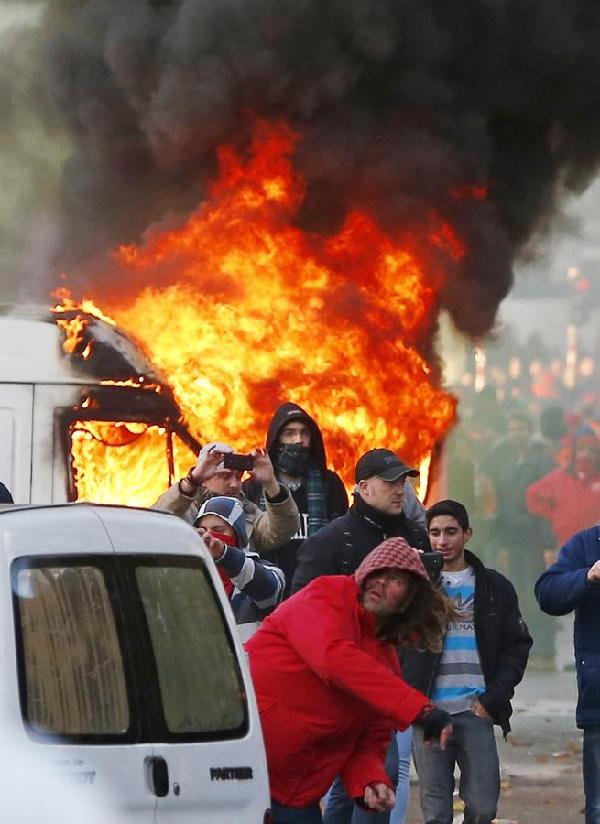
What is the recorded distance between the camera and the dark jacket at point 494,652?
716 cm

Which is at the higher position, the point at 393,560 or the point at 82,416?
the point at 82,416

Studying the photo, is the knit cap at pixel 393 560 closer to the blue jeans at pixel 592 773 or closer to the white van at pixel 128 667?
the white van at pixel 128 667

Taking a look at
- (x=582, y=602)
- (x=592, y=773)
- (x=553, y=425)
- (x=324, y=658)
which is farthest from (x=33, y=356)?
(x=553, y=425)

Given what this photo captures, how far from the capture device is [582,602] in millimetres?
7336

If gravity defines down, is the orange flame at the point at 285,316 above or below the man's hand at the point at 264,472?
above

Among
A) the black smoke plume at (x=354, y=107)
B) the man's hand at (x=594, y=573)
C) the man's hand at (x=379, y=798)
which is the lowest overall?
the man's hand at (x=379, y=798)

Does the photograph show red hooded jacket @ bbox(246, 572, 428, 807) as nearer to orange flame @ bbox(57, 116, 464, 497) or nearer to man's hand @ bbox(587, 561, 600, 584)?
man's hand @ bbox(587, 561, 600, 584)

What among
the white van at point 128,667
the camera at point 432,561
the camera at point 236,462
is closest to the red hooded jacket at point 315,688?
the white van at point 128,667

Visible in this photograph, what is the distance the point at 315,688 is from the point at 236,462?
7.52 feet

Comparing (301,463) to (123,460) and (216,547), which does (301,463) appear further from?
(123,460)

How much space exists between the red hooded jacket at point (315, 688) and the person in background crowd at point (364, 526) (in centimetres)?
150

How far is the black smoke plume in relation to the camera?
1400 centimetres

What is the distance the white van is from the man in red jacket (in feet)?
1.61

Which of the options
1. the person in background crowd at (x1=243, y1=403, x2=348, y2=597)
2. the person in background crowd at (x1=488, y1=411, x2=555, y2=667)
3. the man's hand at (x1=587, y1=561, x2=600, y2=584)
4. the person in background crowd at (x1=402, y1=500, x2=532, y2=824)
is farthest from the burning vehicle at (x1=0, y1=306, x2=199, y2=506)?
the person in background crowd at (x1=488, y1=411, x2=555, y2=667)
